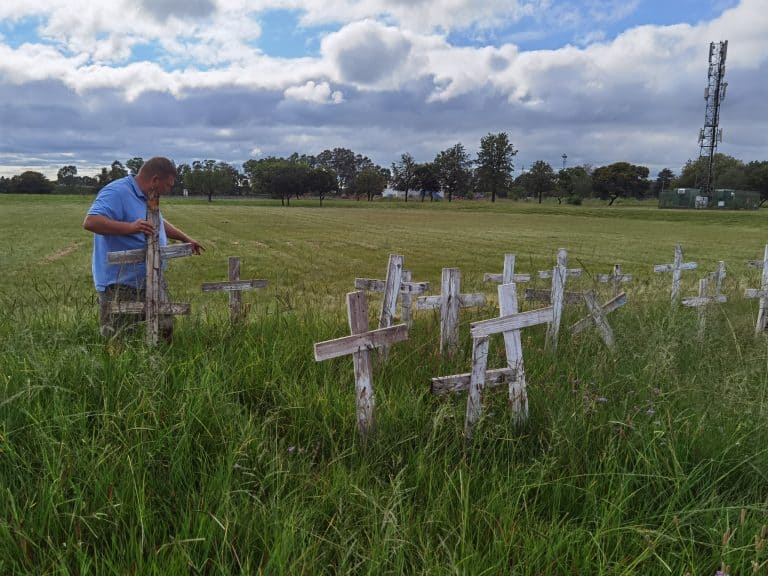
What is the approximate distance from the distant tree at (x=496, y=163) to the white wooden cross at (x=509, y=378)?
124 m

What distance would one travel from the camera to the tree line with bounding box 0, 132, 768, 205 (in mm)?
115125

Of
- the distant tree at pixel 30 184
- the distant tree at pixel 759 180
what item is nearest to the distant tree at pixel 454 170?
the distant tree at pixel 759 180

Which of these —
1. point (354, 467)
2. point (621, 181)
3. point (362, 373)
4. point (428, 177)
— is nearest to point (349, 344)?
point (362, 373)

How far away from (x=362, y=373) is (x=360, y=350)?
0.45 feet

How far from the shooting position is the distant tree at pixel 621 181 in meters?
117

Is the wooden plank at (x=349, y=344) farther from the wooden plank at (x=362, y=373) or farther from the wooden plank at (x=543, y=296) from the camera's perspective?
the wooden plank at (x=543, y=296)

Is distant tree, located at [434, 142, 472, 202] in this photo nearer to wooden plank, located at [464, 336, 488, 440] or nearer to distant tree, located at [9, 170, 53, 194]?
distant tree, located at [9, 170, 53, 194]

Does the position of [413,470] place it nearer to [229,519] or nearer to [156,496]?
[229,519]

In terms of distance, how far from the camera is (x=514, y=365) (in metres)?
3.42

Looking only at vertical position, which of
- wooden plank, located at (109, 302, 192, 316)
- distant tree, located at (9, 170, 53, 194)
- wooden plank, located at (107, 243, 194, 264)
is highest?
distant tree, located at (9, 170, 53, 194)

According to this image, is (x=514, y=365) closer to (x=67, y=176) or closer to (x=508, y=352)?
(x=508, y=352)

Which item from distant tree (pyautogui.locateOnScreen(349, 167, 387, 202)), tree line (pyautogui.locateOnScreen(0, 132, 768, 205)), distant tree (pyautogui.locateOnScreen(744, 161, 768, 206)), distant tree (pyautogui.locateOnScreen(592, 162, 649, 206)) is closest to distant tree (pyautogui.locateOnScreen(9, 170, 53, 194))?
tree line (pyautogui.locateOnScreen(0, 132, 768, 205))

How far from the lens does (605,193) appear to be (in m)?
118

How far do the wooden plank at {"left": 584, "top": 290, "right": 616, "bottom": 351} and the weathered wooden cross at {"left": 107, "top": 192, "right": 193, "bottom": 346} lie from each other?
154 inches
